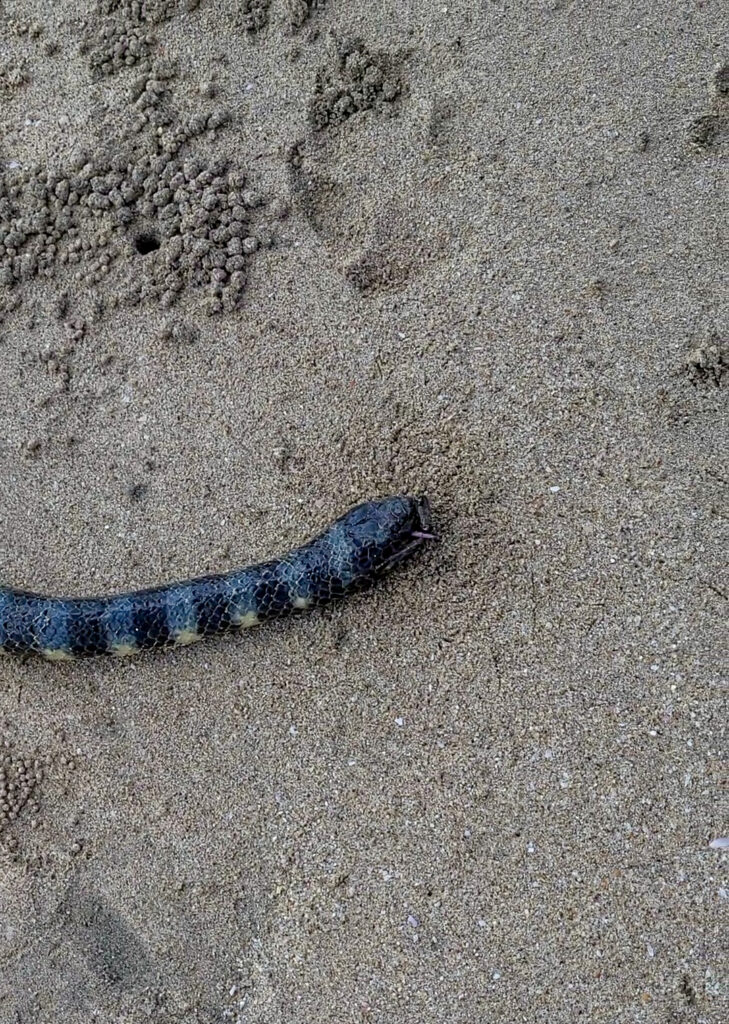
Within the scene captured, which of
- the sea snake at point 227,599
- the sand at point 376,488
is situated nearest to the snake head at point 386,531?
the sea snake at point 227,599

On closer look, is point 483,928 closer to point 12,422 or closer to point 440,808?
point 440,808

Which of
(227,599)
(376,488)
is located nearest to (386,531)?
(376,488)

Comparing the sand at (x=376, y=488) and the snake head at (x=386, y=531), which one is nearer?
the sand at (x=376, y=488)

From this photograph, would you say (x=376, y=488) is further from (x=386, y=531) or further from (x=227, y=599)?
(x=227, y=599)

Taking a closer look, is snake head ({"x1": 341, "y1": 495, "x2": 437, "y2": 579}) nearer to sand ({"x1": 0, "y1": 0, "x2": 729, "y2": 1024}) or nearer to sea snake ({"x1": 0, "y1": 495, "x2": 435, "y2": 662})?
sea snake ({"x1": 0, "y1": 495, "x2": 435, "y2": 662})

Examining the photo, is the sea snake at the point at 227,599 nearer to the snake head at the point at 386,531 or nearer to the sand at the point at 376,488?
the snake head at the point at 386,531

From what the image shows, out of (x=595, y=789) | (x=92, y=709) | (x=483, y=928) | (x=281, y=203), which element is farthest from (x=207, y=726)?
A: (x=281, y=203)
